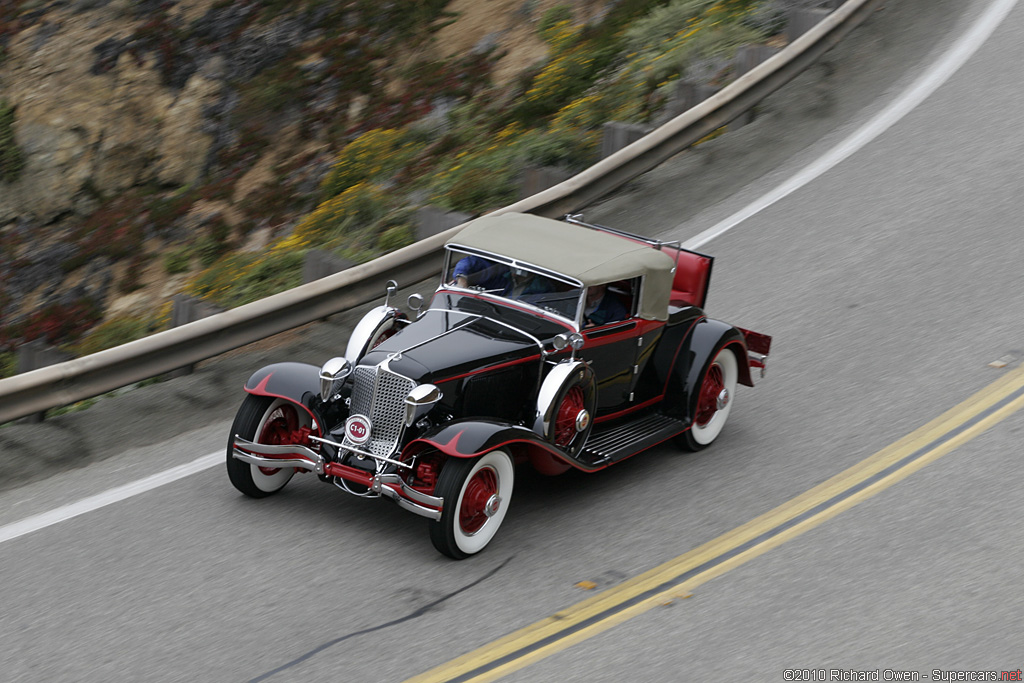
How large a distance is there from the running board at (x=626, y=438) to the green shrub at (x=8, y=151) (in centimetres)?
1693

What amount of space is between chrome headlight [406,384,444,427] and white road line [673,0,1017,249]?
477 centimetres

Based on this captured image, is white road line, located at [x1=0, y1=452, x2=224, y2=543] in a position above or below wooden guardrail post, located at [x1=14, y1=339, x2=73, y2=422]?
below

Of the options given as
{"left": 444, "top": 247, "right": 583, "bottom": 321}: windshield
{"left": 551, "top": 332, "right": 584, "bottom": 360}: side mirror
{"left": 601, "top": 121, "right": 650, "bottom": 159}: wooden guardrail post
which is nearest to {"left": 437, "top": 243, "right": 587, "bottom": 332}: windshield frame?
{"left": 444, "top": 247, "right": 583, "bottom": 321}: windshield

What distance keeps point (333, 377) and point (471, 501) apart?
1147 millimetres

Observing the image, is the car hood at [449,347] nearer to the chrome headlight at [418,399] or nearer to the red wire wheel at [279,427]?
the chrome headlight at [418,399]

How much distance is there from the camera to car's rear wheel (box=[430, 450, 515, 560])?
6191mm

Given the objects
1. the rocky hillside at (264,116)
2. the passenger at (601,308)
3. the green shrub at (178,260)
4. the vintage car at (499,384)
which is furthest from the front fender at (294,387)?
the green shrub at (178,260)

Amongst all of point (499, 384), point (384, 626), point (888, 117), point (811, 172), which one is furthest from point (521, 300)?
point (888, 117)

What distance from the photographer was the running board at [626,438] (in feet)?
23.5

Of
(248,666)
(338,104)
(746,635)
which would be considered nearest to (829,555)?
(746,635)

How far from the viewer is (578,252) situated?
7.44 metres

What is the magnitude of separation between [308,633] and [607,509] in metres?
2.16

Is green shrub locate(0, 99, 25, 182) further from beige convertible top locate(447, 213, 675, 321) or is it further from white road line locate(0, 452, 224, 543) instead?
beige convertible top locate(447, 213, 675, 321)

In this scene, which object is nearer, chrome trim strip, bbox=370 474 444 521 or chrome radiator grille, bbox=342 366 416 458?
chrome trim strip, bbox=370 474 444 521
